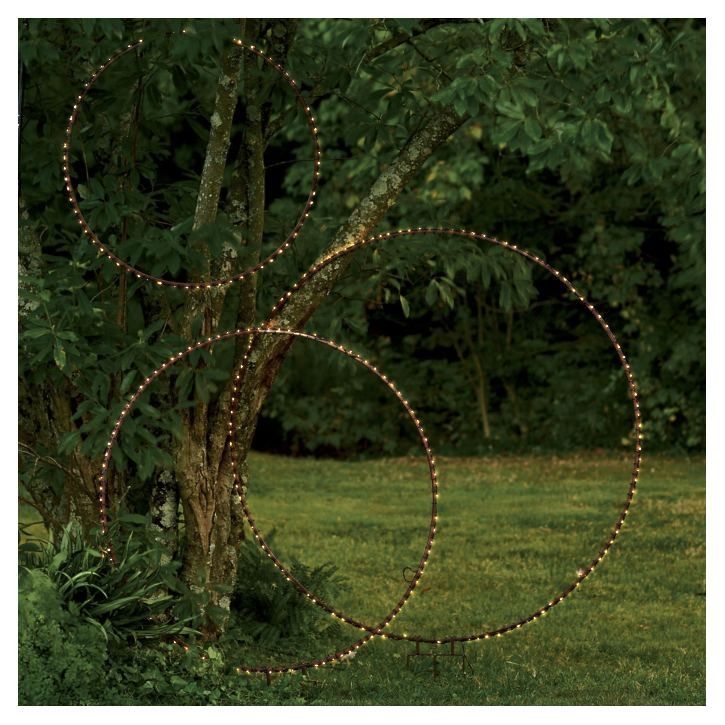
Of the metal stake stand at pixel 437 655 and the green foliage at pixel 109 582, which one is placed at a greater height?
the green foliage at pixel 109 582

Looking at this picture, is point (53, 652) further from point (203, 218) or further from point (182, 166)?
point (182, 166)

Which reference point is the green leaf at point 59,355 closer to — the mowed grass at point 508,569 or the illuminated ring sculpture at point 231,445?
the illuminated ring sculpture at point 231,445

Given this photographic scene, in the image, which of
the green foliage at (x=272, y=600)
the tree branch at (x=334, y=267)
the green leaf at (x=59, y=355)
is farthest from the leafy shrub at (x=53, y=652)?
the green foliage at (x=272, y=600)

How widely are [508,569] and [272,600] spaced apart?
2958 millimetres

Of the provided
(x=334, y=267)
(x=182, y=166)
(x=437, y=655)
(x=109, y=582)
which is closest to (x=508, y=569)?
(x=437, y=655)

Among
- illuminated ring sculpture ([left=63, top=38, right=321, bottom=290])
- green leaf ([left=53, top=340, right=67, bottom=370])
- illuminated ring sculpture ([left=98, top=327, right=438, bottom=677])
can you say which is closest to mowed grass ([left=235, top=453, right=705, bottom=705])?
illuminated ring sculpture ([left=98, top=327, right=438, bottom=677])

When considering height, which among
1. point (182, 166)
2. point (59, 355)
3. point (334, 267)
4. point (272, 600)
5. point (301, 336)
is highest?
point (182, 166)

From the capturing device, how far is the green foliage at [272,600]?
655 cm

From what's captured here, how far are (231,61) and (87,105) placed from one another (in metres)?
0.77

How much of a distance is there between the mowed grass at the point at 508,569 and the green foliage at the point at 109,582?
0.61 metres

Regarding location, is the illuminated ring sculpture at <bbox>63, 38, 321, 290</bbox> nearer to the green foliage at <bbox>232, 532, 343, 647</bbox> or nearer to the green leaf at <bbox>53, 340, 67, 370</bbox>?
the green leaf at <bbox>53, 340, 67, 370</bbox>

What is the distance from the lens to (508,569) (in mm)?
9094
